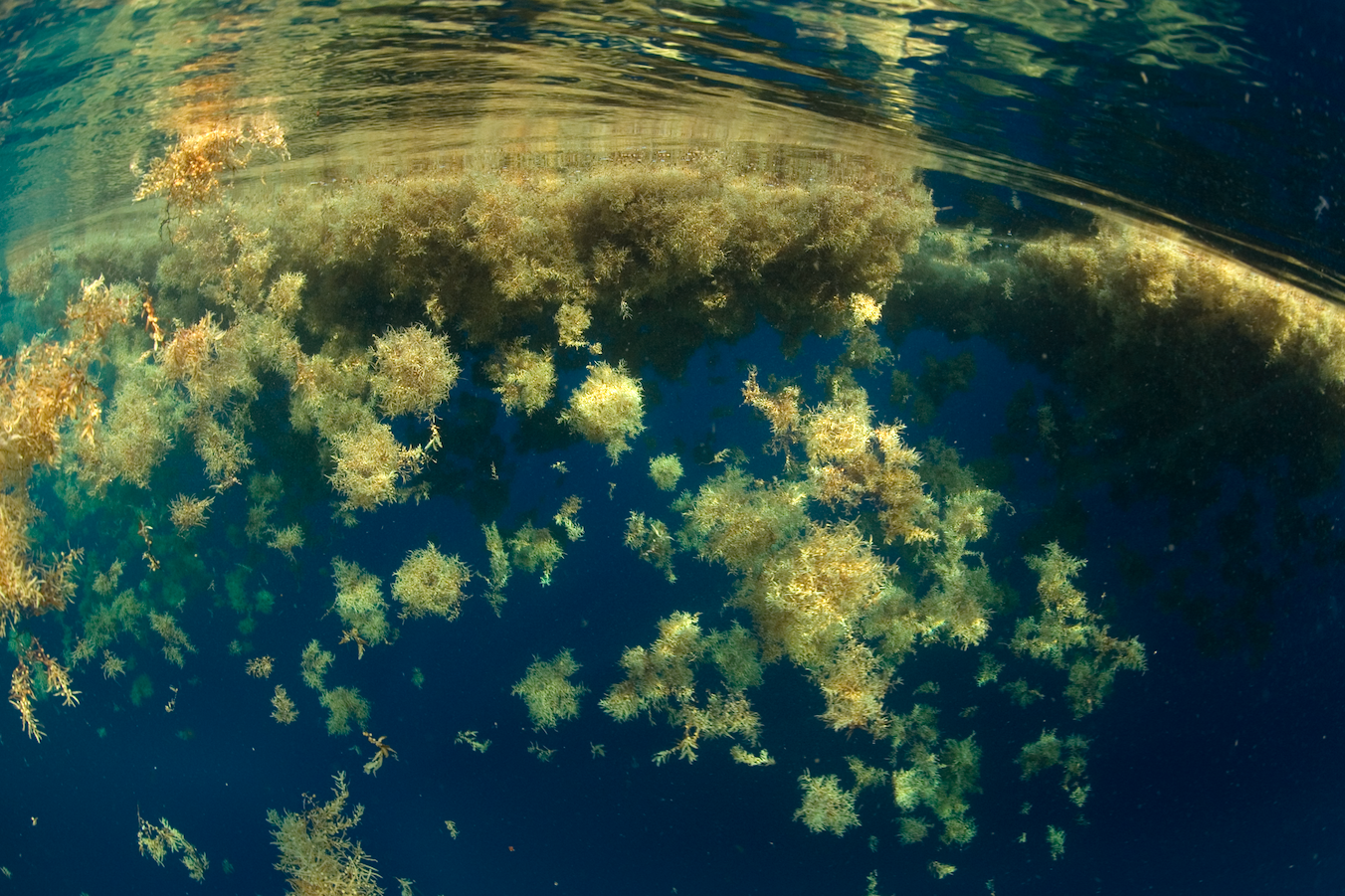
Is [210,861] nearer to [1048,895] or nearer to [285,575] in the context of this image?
[285,575]

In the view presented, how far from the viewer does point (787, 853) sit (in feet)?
34.3

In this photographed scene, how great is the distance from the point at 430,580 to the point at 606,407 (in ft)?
12.8

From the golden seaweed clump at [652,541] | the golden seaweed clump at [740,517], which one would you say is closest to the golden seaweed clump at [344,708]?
the golden seaweed clump at [652,541]

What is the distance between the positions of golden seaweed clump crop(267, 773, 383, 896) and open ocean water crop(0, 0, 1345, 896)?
0.25 ft

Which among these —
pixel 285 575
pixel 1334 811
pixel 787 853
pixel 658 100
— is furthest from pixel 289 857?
pixel 1334 811

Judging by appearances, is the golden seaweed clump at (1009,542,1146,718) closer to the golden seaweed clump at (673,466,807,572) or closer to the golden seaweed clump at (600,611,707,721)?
the golden seaweed clump at (673,466,807,572)

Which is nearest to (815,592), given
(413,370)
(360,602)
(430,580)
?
(430,580)

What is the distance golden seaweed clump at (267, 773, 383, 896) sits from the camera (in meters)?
10.6

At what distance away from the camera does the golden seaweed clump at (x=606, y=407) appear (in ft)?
28.2

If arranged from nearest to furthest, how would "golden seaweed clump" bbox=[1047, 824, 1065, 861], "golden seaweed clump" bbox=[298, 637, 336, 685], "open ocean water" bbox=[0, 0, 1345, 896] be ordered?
"open ocean water" bbox=[0, 0, 1345, 896] → "golden seaweed clump" bbox=[298, 637, 336, 685] → "golden seaweed clump" bbox=[1047, 824, 1065, 861]

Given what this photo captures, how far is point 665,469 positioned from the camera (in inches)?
359

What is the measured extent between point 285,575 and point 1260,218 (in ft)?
49.8

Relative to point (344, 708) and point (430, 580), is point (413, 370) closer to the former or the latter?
point (430, 580)

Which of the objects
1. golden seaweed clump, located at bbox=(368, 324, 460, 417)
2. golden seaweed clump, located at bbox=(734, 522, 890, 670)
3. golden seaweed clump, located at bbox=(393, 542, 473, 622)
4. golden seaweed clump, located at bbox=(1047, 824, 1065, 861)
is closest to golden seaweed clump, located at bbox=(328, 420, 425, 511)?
golden seaweed clump, located at bbox=(368, 324, 460, 417)
